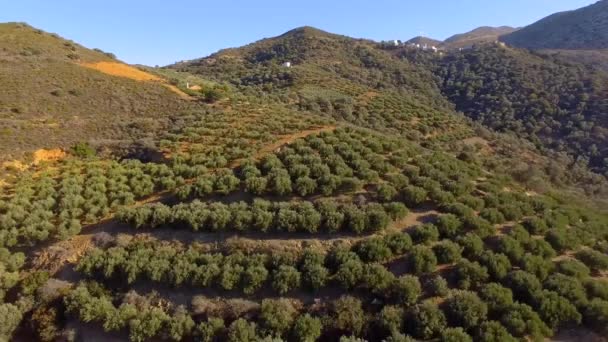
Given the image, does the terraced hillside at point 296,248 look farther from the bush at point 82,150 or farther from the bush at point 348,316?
the bush at point 82,150

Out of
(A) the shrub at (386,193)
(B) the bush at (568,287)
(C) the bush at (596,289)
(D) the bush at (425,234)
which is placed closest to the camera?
(B) the bush at (568,287)

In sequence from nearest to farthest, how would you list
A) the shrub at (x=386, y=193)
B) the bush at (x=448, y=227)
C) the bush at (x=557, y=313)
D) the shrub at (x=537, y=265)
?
the bush at (x=557, y=313)
the shrub at (x=537, y=265)
the bush at (x=448, y=227)
the shrub at (x=386, y=193)

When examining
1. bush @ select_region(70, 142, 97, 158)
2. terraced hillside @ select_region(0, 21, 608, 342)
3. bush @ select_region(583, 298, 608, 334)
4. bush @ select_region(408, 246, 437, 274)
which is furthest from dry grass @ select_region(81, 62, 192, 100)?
bush @ select_region(583, 298, 608, 334)

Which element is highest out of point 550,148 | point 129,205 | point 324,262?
point 129,205

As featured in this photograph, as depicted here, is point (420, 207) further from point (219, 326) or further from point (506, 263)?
point (219, 326)

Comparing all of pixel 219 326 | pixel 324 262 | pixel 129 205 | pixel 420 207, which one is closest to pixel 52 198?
pixel 129 205

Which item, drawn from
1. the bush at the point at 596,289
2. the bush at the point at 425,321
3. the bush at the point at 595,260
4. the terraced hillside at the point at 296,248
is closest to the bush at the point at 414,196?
the terraced hillside at the point at 296,248
